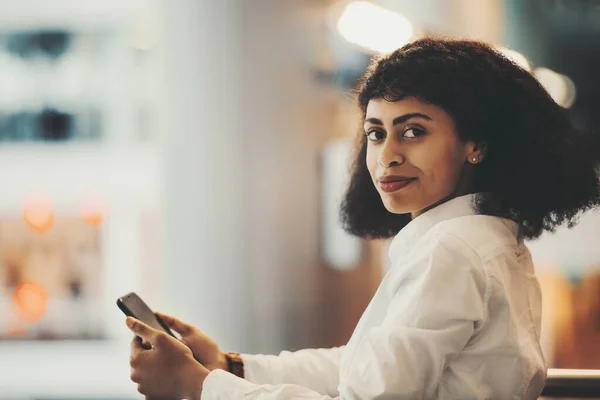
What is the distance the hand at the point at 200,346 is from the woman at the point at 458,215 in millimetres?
181

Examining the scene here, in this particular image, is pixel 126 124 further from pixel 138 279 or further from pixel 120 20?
pixel 138 279

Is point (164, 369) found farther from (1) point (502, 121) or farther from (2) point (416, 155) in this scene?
(1) point (502, 121)

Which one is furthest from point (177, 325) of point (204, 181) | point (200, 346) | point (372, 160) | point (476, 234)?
point (204, 181)

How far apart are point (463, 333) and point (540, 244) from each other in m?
1.72

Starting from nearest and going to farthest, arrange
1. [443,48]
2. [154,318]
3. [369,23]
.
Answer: [443,48] → [154,318] → [369,23]

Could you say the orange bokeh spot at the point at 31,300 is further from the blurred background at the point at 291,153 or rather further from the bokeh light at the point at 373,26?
the bokeh light at the point at 373,26

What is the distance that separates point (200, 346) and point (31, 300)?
9.99 ft

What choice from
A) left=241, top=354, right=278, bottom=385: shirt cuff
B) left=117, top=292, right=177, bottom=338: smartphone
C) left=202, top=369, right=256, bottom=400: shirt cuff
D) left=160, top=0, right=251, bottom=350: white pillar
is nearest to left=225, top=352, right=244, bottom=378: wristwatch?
left=241, top=354, right=278, bottom=385: shirt cuff

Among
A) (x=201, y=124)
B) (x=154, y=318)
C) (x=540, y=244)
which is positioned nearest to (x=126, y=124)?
(x=201, y=124)

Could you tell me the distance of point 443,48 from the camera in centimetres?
100

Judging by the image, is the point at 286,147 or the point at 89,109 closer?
the point at 286,147

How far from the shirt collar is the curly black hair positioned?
2cm

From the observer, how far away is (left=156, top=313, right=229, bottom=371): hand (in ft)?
4.06

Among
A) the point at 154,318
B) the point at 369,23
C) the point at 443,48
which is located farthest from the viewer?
the point at 369,23
